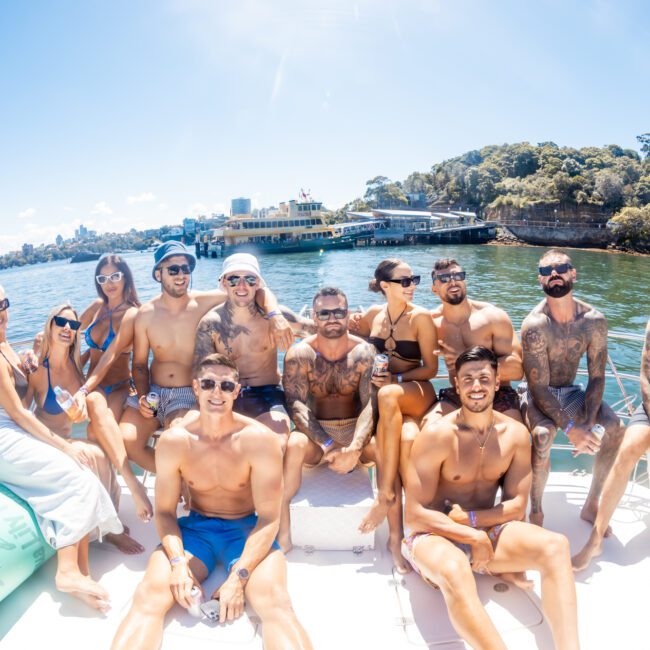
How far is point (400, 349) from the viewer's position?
3.71 metres

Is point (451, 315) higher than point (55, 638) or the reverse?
higher

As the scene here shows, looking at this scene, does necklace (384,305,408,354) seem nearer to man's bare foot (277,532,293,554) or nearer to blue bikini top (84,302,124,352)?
man's bare foot (277,532,293,554)

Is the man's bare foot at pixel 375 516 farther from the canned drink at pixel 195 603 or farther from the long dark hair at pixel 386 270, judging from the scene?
the long dark hair at pixel 386 270

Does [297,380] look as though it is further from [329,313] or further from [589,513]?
[589,513]

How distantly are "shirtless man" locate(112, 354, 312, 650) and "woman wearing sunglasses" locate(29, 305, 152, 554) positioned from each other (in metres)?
0.57

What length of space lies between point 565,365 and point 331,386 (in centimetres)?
171

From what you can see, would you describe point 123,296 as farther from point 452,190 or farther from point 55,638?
point 452,190

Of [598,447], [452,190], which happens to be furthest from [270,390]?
[452,190]

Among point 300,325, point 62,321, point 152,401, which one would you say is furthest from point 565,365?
point 62,321

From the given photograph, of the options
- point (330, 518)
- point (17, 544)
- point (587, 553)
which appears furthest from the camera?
point (330, 518)

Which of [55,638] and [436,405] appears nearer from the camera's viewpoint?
[55,638]

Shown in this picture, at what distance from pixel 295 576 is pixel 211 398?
1188 millimetres

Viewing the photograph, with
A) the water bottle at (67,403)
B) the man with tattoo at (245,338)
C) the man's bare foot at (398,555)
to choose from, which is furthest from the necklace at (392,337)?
the water bottle at (67,403)

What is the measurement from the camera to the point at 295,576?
2.73 metres
